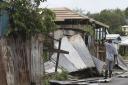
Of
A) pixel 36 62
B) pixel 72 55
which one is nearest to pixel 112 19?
pixel 72 55

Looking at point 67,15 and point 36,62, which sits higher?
point 67,15

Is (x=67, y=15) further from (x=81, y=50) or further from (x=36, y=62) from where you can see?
(x=36, y=62)

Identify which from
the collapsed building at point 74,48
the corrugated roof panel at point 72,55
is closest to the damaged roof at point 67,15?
the collapsed building at point 74,48

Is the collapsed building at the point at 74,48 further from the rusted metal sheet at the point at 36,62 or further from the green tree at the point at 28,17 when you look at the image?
the green tree at the point at 28,17

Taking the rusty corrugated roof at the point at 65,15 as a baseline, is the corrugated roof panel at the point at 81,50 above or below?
below

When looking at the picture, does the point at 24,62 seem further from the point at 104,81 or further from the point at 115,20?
the point at 115,20

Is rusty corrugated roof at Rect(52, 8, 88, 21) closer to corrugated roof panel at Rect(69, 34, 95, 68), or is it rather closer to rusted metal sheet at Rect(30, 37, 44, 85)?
corrugated roof panel at Rect(69, 34, 95, 68)

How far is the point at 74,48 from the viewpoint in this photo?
22.6 metres

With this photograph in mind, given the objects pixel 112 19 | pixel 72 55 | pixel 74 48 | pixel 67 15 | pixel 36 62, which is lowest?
pixel 112 19

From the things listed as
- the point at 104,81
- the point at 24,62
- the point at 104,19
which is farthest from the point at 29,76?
the point at 104,19

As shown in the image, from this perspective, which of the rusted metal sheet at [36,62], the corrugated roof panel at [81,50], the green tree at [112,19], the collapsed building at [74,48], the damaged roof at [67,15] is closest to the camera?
the rusted metal sheet at [36,62]

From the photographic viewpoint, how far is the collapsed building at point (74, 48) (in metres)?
20.7

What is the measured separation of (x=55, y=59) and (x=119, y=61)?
9.04 meters

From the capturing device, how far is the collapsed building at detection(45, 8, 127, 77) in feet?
67.8
